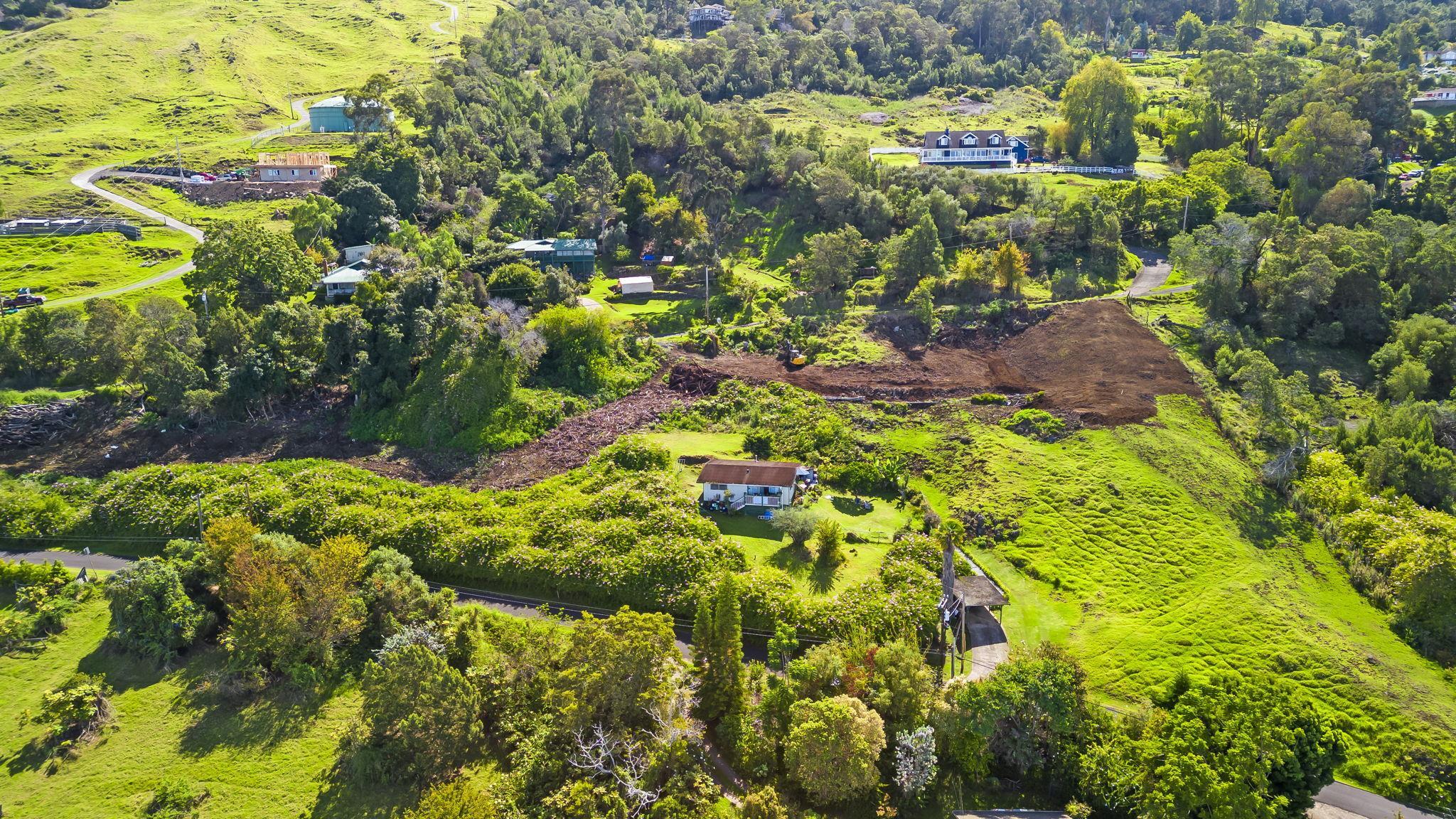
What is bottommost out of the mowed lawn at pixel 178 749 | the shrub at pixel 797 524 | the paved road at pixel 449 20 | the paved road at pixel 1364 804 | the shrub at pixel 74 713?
the paved road at pixel 1364 804

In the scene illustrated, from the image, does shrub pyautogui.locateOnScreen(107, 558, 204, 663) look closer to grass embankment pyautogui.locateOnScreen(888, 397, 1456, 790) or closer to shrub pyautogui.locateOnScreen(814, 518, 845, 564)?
shrub pyautogui.locateOnScreen(814, 518, 845, 564)

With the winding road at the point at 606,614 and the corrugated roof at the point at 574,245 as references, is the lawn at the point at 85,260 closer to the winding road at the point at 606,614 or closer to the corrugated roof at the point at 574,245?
the corrugated roof at the point at 574,245

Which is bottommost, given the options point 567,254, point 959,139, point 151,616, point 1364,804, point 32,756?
point 1364,804

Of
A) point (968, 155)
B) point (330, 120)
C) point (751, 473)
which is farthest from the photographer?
point (330, 120)

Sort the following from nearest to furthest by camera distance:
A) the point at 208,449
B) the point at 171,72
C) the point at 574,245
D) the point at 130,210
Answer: the point at 208,449, the point at 574,245, the point at 130,210, the point at 171,72

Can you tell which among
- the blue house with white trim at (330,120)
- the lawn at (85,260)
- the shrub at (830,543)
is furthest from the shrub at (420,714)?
the blue house with white trim at (330,120)

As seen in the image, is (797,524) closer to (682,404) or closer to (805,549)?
(805,549)

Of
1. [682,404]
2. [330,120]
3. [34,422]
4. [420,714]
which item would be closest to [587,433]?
[682,404]
